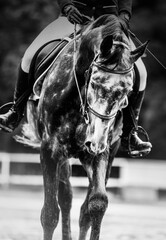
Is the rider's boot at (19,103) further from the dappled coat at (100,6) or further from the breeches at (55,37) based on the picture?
the dappled coat at (100,6)

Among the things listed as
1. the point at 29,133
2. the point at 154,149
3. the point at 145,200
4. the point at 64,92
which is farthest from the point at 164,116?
the point at 64,92

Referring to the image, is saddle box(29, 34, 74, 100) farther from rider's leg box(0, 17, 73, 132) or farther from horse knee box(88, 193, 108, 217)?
horse knee box(88, 193, 108, 217)

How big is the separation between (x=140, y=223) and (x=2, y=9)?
12.9 m

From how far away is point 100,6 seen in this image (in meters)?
7.57

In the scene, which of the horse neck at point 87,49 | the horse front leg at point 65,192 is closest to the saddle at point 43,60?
the horse neck at point 87,49

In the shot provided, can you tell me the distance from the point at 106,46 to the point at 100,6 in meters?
1.45

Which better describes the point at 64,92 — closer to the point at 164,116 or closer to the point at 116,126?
the point at 116,126

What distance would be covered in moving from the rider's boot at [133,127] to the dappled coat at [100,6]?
3.17 ft

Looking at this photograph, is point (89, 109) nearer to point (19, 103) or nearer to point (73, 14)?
point (73, 14)

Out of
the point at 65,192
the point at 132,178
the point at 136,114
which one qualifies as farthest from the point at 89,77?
the point at 132,178

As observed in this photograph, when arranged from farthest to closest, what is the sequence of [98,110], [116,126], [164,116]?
1. [164,116]
2. [116,126]
3. [98,110]

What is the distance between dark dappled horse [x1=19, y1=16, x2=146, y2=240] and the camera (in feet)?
20.4

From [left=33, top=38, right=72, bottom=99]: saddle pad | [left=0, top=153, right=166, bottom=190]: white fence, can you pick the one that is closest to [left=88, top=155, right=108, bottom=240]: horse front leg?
[left=33, top=38, right=72, bottom=99]: saddle pad

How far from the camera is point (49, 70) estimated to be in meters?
7.42
